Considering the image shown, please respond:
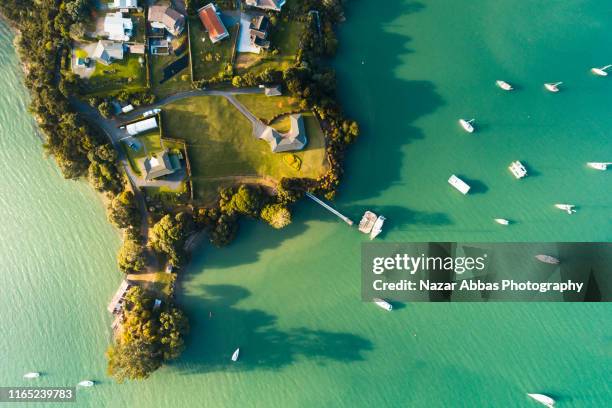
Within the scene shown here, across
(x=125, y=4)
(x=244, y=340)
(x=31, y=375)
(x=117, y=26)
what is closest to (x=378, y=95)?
(x=125, y=4)

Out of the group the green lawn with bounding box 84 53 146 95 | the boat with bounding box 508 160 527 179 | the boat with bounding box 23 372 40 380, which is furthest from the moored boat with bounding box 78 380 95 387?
the boat with bounding box 508 160 527 179

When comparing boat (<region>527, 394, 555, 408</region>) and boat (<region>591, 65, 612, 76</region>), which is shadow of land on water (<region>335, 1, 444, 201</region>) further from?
boat (<region>527, 394, 555, 408</region>)

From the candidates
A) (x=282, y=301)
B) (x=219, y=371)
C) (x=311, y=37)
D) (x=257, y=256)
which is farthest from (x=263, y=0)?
(x=219, y=371)

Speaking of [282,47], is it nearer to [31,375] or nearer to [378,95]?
[378,95]

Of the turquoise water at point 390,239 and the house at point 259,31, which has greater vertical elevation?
the house at point 259,31

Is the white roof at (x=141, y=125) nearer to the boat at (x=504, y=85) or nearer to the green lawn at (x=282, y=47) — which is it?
the green lawn at (x=282, y=47)

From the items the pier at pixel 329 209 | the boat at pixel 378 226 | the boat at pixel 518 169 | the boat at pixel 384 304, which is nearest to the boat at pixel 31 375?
the pier at pixel 329 209

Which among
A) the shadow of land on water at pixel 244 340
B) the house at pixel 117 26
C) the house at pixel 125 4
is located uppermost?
the house at pixel 125 4
